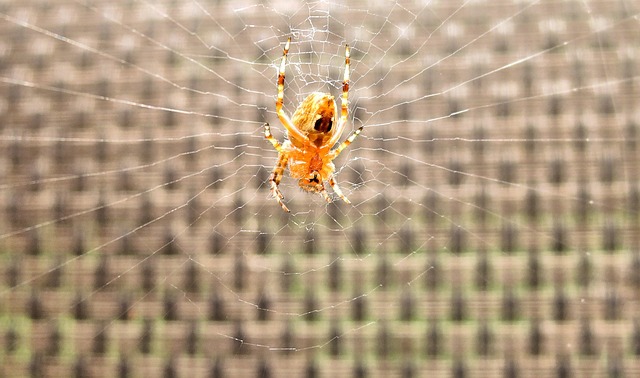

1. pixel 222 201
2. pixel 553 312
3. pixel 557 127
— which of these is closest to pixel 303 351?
pixel 222 201

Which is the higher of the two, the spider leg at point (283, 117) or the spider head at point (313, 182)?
the spider leg at point (283, 117)

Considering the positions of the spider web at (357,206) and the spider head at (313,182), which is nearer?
the spider head at (313,182)

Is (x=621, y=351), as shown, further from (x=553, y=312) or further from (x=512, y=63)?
(x=512, y=63)

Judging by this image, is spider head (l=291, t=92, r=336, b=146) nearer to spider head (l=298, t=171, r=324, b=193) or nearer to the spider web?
spider head (l=298, t=171, r=324, b=193)

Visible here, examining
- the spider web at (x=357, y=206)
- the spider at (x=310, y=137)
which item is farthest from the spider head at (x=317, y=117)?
the spider web at (x=357, y=206)

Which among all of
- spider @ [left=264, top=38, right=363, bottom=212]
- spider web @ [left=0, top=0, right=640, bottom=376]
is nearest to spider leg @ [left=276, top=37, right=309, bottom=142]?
spider @ [left=264, top=38, right=363, bottom=212]

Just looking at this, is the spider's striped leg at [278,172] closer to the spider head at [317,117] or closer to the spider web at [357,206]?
the spider head at [317,117]

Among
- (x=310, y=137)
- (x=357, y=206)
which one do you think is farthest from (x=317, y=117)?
(x=357, y=206)
